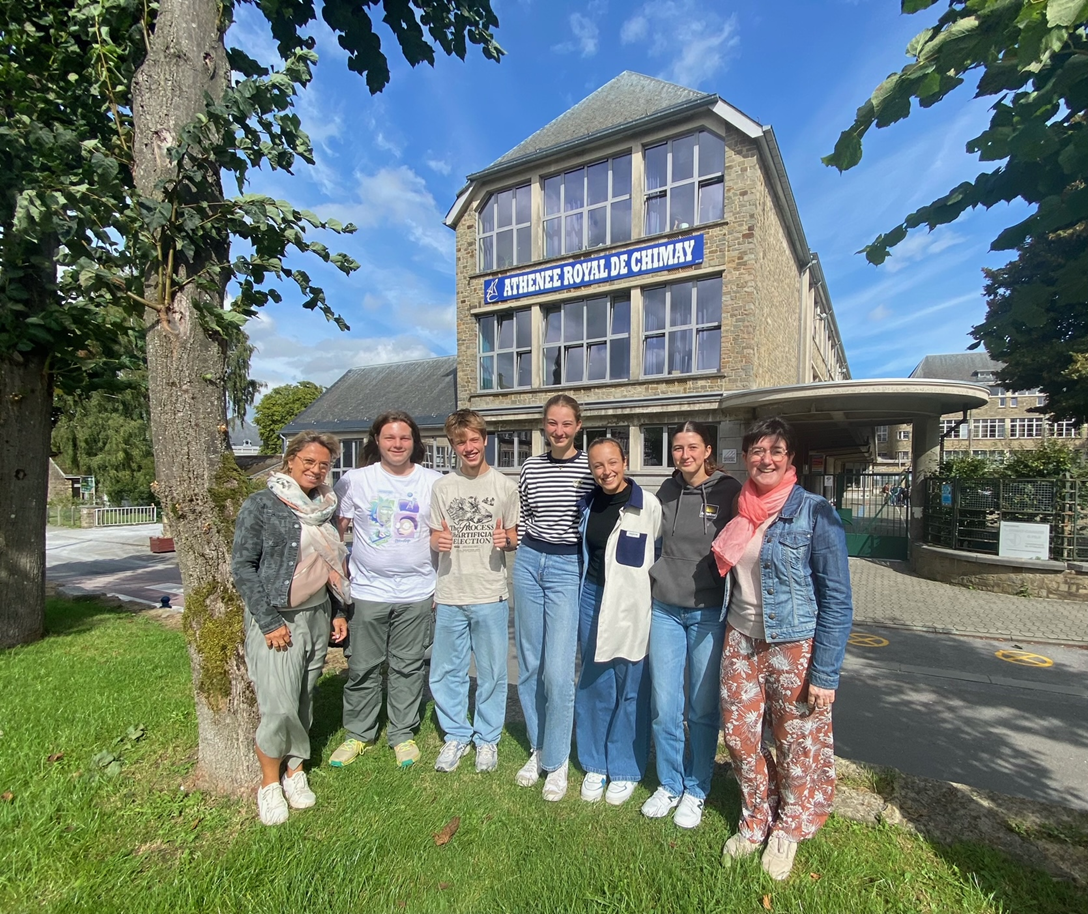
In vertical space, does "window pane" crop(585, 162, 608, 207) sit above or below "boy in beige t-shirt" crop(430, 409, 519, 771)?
above

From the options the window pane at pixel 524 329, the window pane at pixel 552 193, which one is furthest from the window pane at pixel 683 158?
the window pane at pixel 524 329

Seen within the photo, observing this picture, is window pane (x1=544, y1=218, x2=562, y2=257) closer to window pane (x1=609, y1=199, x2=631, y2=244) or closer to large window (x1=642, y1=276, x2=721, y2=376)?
window pane (x1=609, y1=199, x2=631, y2=244)

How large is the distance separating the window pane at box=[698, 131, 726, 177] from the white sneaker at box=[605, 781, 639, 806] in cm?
1503

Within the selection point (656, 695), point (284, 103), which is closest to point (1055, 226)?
point (656, 695)

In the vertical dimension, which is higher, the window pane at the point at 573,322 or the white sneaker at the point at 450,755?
the window pane at the point at 573,322

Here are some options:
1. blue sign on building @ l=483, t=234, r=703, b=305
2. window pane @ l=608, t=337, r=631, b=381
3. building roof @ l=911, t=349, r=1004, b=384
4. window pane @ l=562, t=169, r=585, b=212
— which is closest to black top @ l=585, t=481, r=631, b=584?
window pane @ l=608, t=337, r=631, b=381

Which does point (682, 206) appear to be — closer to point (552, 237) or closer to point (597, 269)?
point (597, 269)

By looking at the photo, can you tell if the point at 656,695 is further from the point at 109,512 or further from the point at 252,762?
the point at 109,512

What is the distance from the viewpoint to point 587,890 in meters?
2.24

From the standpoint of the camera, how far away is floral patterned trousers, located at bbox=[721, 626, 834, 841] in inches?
92.1

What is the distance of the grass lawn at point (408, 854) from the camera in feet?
7.17

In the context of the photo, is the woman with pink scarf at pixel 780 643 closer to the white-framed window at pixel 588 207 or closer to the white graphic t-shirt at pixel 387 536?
the white graphic t-shirt at pixel 387 536

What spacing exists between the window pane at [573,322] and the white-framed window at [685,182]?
2.84 m

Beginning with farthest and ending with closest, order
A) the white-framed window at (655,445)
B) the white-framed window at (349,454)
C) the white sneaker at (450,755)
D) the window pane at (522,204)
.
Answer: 1. the white-framed window at (349,454)
2. the window pane at (522,204)
3. the white-framed window at (655,445)
4. the white sneaker at (450,755)
